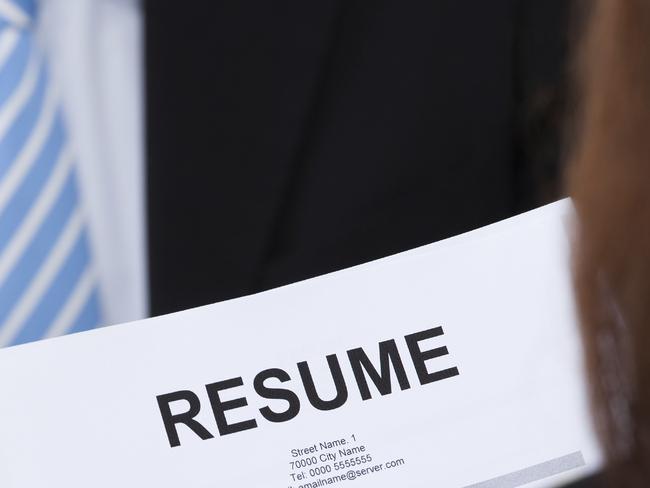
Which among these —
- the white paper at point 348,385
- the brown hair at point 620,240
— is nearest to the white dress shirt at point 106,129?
the white paper at point 348,385

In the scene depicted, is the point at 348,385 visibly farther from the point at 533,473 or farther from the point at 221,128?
the point at 221,128

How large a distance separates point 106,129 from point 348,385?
0.39 m

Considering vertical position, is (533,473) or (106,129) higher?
(106,129)

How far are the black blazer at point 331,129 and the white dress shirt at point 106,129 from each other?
0.05 meters

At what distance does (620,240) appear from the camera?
0.34m

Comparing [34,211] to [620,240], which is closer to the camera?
[620,240]

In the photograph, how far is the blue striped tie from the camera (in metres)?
0.57

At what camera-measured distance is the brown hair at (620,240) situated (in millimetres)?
338

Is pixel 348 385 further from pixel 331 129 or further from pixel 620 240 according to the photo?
pixel 331 129

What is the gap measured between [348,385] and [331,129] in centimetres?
32

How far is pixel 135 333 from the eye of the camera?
0.38m

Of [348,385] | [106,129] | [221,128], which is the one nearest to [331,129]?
[221,128]

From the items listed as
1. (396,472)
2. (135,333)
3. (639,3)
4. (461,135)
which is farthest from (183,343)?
(461,135)

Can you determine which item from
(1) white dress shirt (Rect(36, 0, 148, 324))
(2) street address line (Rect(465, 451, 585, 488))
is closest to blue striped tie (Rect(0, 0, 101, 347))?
(1) white dress shirt (Rect(36, 0, 148, 324))
